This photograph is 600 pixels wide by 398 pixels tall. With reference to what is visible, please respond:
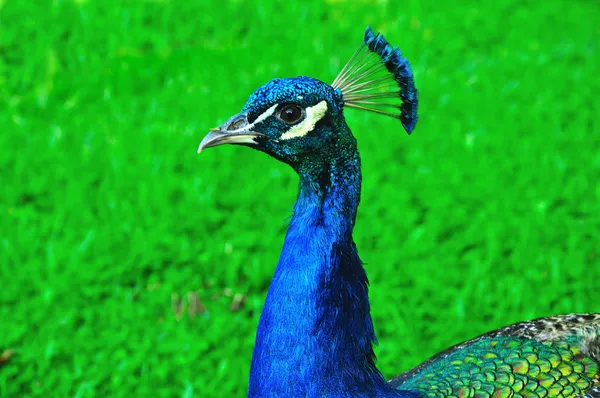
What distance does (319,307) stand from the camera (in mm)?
1737

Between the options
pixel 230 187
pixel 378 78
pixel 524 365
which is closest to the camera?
pixel 378 78

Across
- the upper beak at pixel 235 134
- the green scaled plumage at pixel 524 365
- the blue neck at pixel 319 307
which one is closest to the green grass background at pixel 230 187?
the green scaled plumage at pixel 524 365

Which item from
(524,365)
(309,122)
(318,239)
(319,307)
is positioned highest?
(309,122)

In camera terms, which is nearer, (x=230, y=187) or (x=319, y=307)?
(x=319, y=307)

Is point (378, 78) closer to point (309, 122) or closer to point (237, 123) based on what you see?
point (309, 122)

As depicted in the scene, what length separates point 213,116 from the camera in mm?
4199

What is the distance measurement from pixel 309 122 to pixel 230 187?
2094mm

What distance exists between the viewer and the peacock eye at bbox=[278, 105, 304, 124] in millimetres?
1744

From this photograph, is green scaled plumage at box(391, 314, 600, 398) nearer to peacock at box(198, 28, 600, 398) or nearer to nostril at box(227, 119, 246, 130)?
peacock at box(198, 28, 600, 398)

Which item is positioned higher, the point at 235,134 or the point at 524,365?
the point at 235,134

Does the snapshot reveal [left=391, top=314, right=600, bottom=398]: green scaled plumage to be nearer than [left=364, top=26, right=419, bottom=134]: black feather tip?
No

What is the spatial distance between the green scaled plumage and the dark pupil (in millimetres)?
760

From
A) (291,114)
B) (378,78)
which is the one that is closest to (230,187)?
(378,78)

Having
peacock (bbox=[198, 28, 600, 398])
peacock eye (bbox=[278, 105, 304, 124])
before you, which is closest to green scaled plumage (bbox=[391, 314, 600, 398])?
peacock (bbox=[198, 28, 600, 398])
